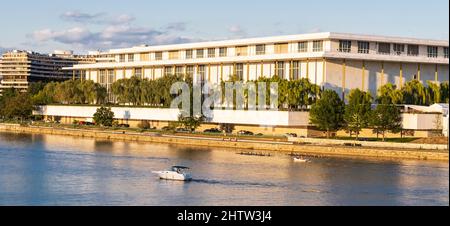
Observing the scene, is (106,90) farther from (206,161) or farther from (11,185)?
(11,185)

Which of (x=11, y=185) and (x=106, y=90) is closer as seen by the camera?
(x=11, y=185)

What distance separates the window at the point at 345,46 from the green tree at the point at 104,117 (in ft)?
83.5

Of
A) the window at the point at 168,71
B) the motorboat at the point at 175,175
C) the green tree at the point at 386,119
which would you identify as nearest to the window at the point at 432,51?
the green tree at the point at 386,119

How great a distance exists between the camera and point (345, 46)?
7700cm

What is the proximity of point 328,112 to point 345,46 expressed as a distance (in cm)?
1090

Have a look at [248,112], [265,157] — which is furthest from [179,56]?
[265,157]

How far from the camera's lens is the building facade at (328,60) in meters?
75.9

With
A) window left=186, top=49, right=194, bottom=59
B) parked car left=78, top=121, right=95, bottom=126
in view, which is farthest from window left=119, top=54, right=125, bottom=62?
→ window left=186, top=49, right=194, bottom=59

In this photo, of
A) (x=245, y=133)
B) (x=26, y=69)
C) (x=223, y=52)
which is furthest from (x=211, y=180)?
(x=26, y=69)

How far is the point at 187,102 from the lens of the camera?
8144cm

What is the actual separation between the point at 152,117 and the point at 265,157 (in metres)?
29.6

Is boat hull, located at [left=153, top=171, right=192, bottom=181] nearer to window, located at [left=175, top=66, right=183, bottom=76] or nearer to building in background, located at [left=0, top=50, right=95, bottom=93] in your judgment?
window, located at [left=175, top=66, right=183, bottom=76]

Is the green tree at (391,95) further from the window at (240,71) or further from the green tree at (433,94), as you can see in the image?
the window at (240,71)

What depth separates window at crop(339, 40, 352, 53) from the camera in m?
76.7
